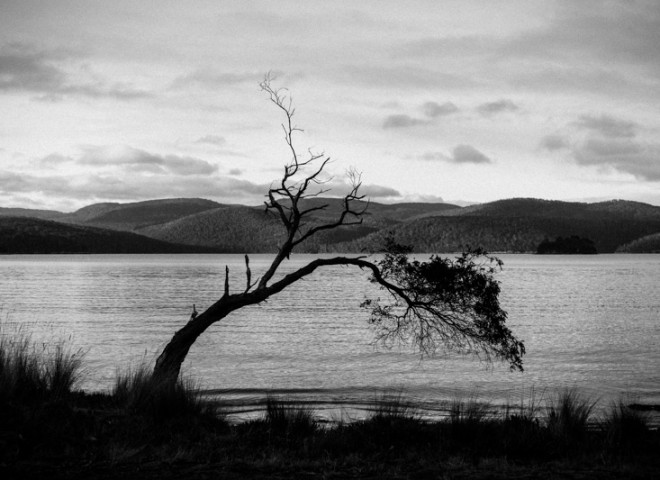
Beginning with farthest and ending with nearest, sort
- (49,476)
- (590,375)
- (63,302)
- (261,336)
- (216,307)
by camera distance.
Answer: (63,302) < (261,336) < (590,375) < (216,307) < (49,476)

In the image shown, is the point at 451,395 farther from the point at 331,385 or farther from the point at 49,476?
the point at 49,476

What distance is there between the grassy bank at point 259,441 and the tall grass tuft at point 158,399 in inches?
0.8

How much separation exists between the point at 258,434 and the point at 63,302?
4521 centimetres

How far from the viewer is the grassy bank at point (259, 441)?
8.77 metres

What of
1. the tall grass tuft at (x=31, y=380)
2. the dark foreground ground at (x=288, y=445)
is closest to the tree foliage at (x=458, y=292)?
the dark foreground ground at (x=288, y=445)

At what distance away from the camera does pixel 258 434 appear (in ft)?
35.2

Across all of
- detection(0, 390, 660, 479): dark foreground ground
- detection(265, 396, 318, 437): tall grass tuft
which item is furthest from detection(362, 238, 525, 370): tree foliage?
detection(265, 396, 318, 437): tall grass tuft

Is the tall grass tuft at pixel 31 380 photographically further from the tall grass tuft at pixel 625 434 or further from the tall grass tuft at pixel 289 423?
the tall grass tuft at pixel 625 434

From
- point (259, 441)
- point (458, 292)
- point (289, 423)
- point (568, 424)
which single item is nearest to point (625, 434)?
point (568, 424)

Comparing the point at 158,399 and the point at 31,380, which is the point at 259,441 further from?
the point at 31,380

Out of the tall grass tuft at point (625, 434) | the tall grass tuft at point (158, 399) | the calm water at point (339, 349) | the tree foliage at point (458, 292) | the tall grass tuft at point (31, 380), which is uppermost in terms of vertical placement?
the tree foliage at point (458, 292)

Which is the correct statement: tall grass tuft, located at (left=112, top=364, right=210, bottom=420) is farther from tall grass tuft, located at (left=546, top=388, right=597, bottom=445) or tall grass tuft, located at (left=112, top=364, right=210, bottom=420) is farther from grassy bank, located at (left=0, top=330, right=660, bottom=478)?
tall grass tuft, located at (left=546, top=388, right=597, bottom=445)

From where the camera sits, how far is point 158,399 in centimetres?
1133

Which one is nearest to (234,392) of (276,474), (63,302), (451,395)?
(451,395)
